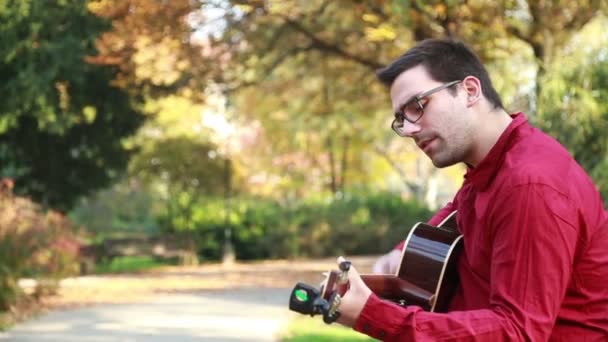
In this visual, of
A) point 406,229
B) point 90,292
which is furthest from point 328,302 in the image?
point 406,229

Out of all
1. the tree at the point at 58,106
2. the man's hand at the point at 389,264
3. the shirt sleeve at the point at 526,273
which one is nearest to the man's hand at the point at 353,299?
the shirt sleeve at the point at 526,273

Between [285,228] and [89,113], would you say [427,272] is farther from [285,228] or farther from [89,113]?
[285,228]

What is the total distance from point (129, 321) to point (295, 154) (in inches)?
1184

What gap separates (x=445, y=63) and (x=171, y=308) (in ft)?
39.4

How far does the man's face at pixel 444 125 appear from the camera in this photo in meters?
2.47

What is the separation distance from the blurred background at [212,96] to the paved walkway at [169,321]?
47.3 inches

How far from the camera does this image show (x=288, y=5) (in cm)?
1590

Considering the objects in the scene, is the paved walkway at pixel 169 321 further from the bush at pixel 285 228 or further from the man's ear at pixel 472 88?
the bush at pixel 285 228

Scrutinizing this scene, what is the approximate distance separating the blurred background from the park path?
0.83 m

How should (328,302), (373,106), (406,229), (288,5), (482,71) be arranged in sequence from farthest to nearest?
(406,229) → (373,106) → (288,5) → (482,71) → (328,302)

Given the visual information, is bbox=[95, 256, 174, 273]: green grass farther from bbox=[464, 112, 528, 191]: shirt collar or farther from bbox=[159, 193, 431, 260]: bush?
bbox=[464, 112, 528, 191]: shirt collar

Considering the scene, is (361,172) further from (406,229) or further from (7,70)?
(7,70)

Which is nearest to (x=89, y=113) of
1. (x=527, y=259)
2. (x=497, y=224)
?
(x=497, y=224)

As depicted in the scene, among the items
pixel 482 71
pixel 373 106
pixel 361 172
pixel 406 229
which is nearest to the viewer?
pixel 482 71
